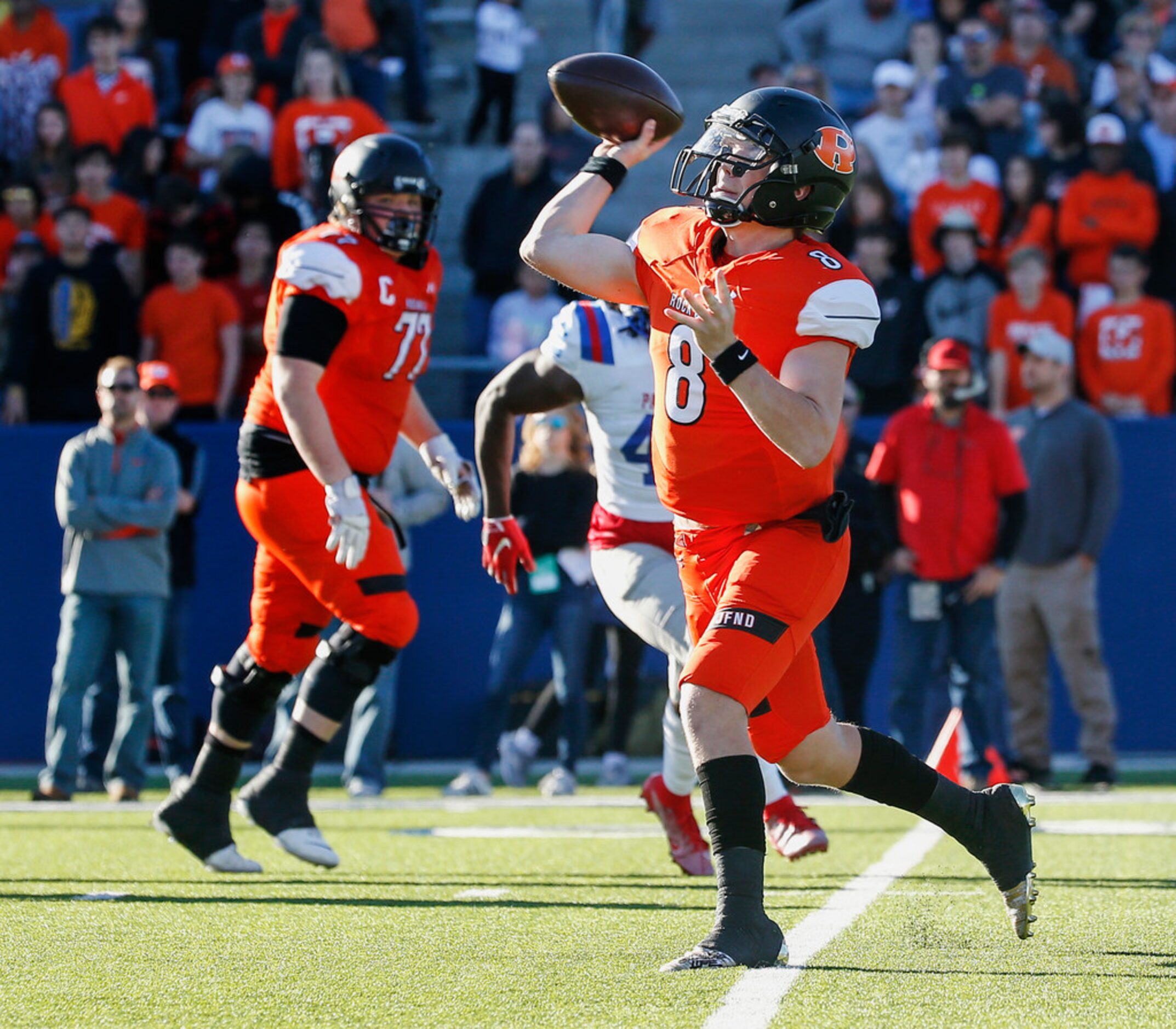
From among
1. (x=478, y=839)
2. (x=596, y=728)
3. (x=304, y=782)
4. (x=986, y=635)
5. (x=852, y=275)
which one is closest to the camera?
(x=852, y=275)

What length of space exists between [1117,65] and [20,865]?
30.5 feet

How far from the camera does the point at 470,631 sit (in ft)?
34.0

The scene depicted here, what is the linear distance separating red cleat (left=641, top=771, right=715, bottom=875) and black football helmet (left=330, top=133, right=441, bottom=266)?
5.78 ft

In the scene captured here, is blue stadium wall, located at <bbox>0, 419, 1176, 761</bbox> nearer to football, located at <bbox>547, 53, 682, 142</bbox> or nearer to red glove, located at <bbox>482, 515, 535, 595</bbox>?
red glove, located at <bbox>482, 515, 535, 595</bbox>

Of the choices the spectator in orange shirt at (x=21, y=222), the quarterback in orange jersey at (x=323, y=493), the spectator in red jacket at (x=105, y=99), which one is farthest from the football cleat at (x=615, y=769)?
the spectator in red jacket at (x=105, y=99)

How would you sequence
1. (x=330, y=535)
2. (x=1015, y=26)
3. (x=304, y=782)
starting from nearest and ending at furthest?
(x=330, y=535), (x=304, y=782), (x=1015, y=26)

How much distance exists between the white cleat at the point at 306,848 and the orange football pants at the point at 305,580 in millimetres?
492

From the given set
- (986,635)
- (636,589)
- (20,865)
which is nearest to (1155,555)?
(986,635)

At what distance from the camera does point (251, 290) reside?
10766 millimetres

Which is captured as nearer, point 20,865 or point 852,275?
point 852,275

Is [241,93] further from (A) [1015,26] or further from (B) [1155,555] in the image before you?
(B) [1155,555]

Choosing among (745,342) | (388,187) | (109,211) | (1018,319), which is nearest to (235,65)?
(109,211)

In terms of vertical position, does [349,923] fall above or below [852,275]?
below

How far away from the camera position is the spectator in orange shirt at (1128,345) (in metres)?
10.5
